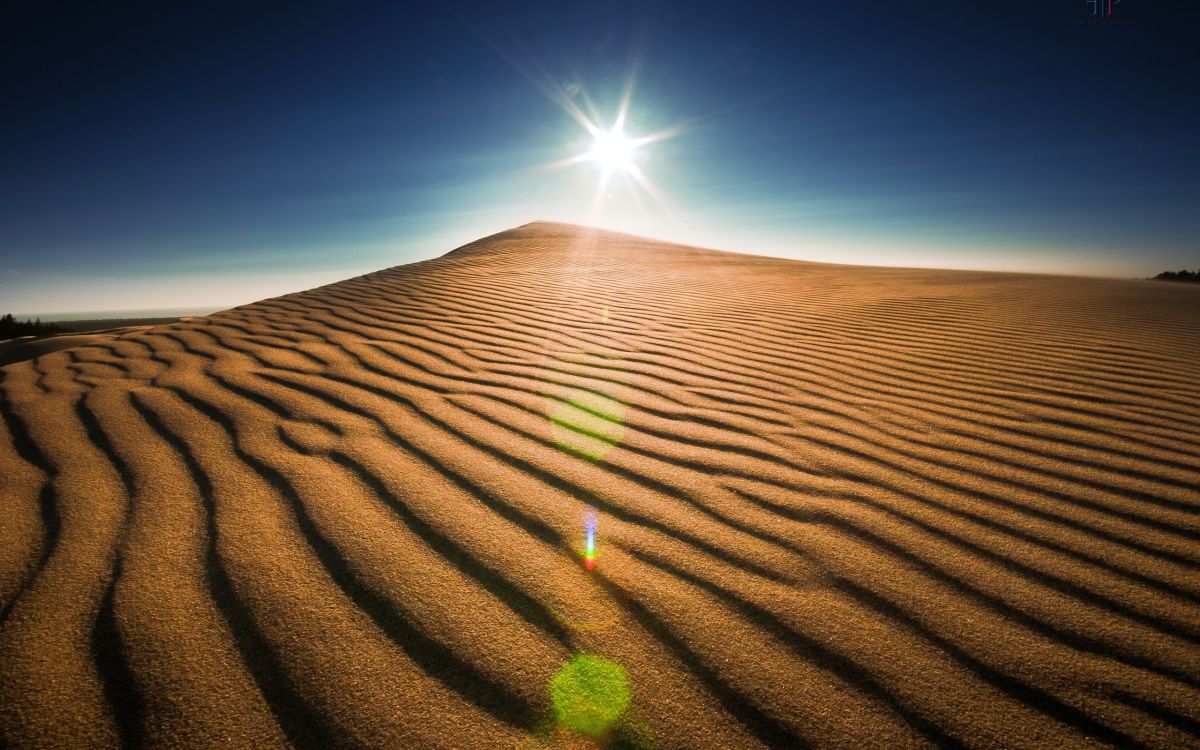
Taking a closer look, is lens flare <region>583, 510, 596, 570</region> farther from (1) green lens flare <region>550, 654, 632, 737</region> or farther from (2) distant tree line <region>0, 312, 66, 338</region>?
(2) distant tree line <region>0, 312, 66, 338</region>

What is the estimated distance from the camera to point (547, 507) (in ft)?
4.84

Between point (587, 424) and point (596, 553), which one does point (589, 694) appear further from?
point (587, 424)

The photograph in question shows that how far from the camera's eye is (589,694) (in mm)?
928

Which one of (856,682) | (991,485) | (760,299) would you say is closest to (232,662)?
(856,682)

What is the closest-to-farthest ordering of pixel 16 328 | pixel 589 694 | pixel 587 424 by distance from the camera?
pixel 589 694, pixel 587 424, pixel 16 328

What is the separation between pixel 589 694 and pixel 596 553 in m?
0.39

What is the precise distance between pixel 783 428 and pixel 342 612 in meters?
1.74

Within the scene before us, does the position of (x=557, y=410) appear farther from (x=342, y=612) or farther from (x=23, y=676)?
(x=23, y=676)

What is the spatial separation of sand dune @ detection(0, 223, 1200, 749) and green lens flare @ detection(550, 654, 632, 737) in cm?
1

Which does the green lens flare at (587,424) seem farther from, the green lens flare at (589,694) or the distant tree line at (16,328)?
the distant tree line at (16,328)

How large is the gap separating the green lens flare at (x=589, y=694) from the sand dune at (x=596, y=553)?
0.04 ft

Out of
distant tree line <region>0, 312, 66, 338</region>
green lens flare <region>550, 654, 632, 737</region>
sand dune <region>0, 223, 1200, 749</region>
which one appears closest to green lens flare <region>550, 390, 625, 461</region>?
sand dune <region>0, 223, 1200, 749</region>

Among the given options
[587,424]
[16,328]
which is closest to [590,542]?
[587,424]

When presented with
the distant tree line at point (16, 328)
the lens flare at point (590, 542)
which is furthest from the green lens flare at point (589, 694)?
the distant tree line at point (16, 328)
